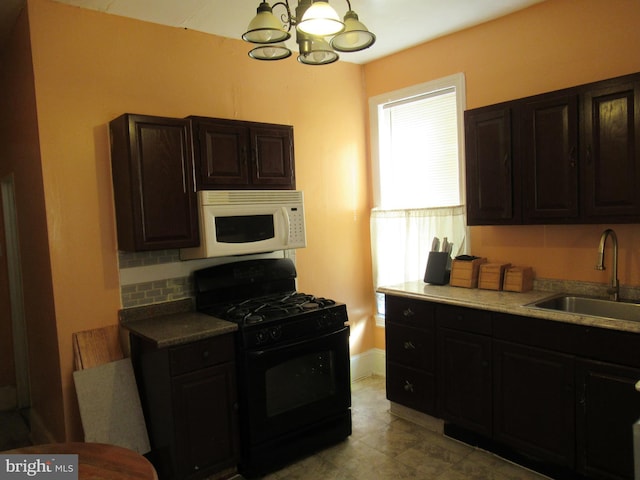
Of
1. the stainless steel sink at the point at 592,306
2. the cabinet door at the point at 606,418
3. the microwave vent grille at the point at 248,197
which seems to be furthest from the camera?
the microwave vent grille at the point at 248,197

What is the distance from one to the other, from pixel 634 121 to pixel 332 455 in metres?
2.52

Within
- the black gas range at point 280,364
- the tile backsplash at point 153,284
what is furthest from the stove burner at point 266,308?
the tile backsplash at point 153,284

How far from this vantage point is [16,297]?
3.68 m

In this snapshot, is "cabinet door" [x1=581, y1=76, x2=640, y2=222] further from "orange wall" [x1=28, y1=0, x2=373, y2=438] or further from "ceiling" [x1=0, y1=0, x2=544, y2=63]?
"orange wall" [x1=28, y1=0, x2=373, y2=438]

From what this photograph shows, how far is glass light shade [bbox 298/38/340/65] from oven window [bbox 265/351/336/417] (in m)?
1.69

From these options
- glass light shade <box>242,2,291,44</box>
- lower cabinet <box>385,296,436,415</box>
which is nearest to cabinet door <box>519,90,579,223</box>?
lower cabinet <box>385,296,436,415</box>

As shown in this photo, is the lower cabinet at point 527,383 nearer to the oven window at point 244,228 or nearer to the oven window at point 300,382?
the oven window at point 300,382

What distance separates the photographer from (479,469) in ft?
8.79

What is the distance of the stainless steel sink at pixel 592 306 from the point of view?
2.56 metres

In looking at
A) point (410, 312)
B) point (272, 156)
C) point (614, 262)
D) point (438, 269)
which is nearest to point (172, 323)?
point (272, 156)

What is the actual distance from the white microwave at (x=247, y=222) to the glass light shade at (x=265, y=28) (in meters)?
1.11

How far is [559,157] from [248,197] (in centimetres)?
185

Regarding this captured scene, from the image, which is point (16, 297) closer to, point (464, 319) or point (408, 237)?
point (408, 237)

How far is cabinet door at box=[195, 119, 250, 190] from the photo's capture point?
9.41ft
